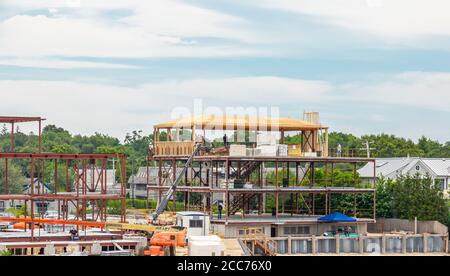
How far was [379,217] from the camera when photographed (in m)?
69.1

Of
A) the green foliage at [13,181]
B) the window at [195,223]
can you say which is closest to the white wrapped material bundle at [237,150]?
the window at [195,223]

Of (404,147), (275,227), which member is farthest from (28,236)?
(404,147)

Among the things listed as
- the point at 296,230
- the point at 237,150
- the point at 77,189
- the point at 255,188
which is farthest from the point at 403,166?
the point at 77,189

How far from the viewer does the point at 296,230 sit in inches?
2420

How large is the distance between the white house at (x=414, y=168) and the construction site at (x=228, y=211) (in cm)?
2189

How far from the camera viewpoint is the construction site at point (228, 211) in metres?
50.7

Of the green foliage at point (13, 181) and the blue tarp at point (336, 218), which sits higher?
the green foliage at point (13, 181)

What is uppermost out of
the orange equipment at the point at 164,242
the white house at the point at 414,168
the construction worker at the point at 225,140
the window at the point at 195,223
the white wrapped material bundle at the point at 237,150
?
the construction worker at the point at 225,140

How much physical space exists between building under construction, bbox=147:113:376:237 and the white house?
83.2 feet

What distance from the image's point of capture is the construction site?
50.7 m

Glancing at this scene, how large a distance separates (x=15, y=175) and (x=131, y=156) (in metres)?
15.7

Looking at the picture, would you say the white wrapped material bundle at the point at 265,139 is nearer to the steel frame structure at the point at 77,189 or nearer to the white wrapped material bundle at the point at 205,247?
the steel frame structure at the point at 77,189
